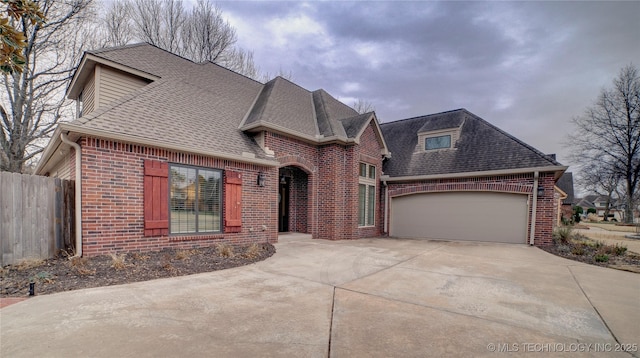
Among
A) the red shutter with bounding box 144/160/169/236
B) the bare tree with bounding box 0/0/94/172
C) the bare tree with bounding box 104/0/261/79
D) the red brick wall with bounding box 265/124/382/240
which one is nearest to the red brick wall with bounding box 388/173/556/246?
the red brick wall with bounding box 265/124/382/240

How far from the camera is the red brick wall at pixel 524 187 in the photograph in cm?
925

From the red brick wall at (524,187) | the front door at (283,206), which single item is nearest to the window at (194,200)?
the front door at (283,206)

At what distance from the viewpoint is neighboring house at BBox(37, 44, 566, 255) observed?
19.1ft

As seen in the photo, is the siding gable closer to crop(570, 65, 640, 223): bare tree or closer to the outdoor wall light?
the outdoor wall light

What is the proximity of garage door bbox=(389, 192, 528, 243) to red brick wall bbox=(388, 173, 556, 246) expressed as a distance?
33 cm

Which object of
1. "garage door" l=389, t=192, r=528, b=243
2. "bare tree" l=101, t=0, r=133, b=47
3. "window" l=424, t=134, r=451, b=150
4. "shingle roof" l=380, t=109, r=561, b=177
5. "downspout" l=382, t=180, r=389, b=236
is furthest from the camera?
"bare tree" l=101, t=0, r=133, b=47

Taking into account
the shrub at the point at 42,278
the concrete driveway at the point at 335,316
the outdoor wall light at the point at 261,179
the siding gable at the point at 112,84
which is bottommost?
the concrete driveway at the point at 335,316

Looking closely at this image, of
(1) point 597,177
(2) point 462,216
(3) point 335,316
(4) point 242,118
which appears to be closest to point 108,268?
(3) point 335,316

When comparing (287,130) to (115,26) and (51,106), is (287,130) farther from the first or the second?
(115,26)

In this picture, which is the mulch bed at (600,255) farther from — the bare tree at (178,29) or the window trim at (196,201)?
the bare tree at (178,29)

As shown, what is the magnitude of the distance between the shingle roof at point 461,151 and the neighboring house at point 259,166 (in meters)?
0.06

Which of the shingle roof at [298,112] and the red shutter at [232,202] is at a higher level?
the shingle roof at [298,112]

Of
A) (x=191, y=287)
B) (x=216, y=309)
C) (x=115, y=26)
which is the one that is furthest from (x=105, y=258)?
(x=115, y=26)

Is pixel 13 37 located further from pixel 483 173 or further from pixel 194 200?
pixel 483 173
